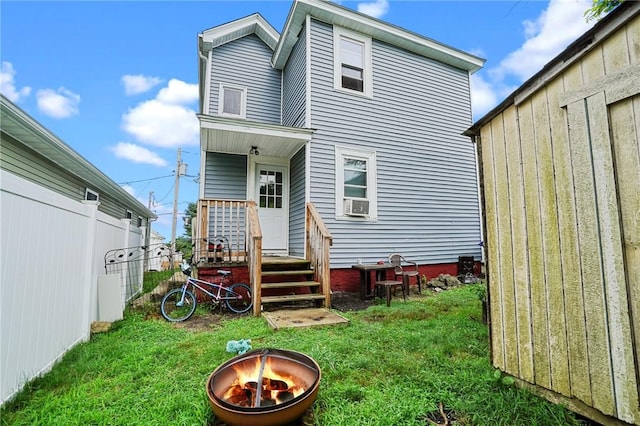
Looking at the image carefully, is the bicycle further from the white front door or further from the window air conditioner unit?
the window air conditioner unit

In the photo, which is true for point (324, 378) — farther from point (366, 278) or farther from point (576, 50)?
point (366, 278)

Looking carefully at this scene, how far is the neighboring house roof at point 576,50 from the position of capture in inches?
68.1

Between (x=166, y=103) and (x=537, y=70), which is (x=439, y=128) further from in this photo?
(x=166, y=103)

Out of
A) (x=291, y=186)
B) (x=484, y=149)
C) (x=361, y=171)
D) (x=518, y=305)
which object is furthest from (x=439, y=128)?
(x=518, y=305)

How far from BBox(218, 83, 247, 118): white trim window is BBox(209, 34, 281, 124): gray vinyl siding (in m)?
0.11

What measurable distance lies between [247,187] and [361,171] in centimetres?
274

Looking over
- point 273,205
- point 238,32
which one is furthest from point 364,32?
point 273,205

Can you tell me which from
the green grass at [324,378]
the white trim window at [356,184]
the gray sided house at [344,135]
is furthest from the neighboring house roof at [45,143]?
the white trim window at [356,184]

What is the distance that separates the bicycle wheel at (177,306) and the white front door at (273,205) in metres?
2.42

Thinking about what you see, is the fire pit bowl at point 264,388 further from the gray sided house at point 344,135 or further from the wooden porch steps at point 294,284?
the gray sided house at point 344,135

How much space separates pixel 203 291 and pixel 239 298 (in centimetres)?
66

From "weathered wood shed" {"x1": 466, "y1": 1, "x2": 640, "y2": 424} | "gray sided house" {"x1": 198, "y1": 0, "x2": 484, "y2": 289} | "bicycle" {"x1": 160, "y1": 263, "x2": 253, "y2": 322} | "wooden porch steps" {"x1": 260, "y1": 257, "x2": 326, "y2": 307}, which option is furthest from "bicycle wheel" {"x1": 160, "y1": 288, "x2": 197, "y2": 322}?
"weathered wood shed" {"x1": 466, "y1": 1, "x2": 640, "y2": 424}

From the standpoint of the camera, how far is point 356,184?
7.01m

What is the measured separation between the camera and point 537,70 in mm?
2137
